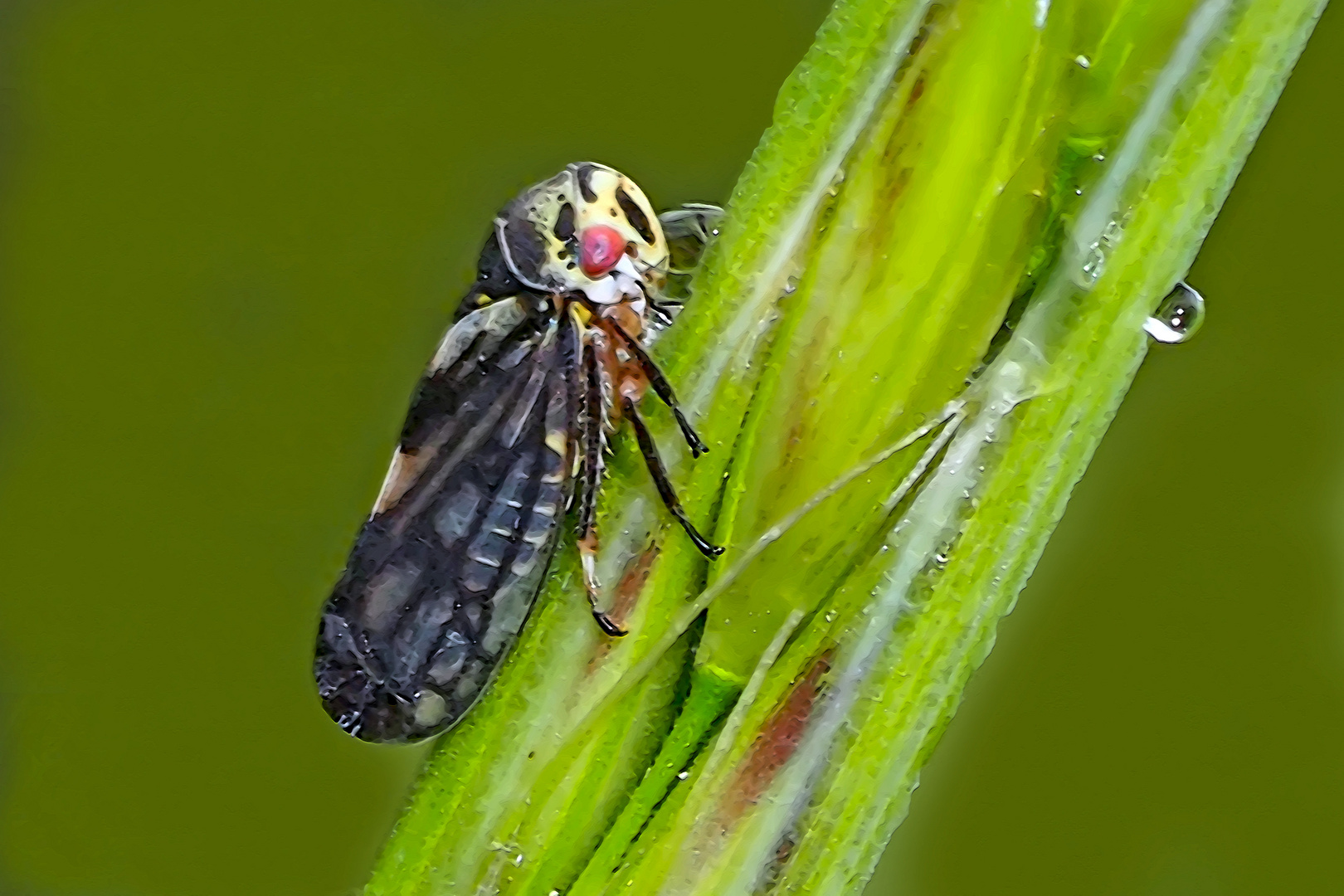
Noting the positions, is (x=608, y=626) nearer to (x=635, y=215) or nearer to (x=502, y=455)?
(x=502, y=455)

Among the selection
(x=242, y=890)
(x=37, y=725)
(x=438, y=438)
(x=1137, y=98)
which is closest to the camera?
(x=1137, y=98)

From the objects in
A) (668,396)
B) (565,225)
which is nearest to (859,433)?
(668,396)

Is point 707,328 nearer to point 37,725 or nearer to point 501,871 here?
point 501,871

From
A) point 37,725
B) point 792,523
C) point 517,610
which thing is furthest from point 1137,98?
point 37,725

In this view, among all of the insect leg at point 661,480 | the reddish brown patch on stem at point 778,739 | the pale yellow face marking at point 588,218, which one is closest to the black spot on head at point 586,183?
the pale yellow face marking at point 588,218

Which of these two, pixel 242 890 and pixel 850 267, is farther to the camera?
pixel 242 890

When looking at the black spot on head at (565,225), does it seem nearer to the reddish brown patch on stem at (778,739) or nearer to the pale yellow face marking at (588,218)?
the pale yellow face marking at (588,218)
